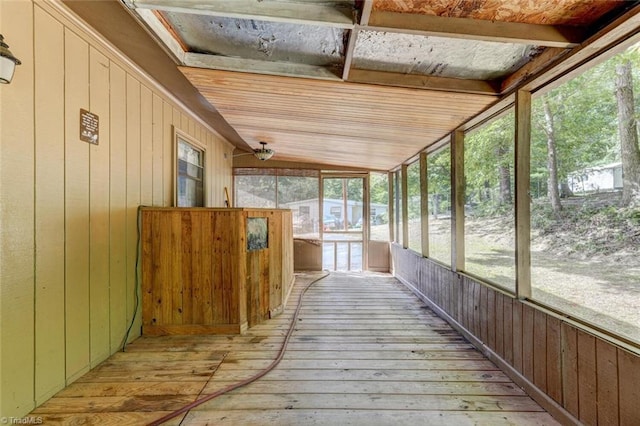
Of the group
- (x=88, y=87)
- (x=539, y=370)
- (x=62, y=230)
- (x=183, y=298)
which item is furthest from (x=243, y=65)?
(x=539, y=370)

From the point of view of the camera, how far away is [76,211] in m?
2.06

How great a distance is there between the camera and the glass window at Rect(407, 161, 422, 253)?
4.54 m

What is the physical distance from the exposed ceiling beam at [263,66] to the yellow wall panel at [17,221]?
93cm

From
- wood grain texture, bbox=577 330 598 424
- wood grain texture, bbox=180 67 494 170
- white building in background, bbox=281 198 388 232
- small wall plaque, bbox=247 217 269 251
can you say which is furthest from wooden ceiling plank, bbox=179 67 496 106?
white building in background, bbox=281 198 388 232

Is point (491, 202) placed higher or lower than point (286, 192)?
lower

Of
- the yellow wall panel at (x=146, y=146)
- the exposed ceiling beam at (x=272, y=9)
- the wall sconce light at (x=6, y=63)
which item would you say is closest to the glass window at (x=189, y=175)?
the yellow wall panel at (x=146, y=146)

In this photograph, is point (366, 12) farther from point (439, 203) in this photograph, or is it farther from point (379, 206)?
point (379, 206)

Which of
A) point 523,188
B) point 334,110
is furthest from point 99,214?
point 523,188

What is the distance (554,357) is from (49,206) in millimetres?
3505

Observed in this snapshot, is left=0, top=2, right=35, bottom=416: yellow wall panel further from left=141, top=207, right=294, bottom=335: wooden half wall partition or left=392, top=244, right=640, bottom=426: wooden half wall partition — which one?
left=392, top=244, right=640, bottom=426: wooden half wall partition

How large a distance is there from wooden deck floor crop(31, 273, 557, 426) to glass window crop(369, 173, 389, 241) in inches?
132

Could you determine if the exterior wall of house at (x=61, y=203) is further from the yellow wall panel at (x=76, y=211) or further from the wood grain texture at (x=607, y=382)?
the wood grain texture at (x=607, y=382)

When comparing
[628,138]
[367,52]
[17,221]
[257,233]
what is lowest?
[257,233]

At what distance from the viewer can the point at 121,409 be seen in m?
1.76
